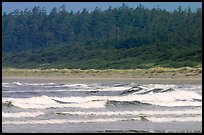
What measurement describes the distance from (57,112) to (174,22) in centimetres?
11905

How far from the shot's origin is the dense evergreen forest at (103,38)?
286 feet

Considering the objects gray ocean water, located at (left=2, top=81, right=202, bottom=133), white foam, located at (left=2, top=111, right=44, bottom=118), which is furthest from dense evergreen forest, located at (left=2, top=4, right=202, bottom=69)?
white foam, located at (left=2, top=111, right=44, bottom=118)

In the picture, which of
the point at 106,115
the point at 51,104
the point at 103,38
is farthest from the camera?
the point at 103,38

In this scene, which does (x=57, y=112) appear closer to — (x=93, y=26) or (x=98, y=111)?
(x=98, y=111)

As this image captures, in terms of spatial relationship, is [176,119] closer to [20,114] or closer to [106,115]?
[106,115]

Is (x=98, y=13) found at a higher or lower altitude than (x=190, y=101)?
higher

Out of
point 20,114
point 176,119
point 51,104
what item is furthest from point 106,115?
point 51,104

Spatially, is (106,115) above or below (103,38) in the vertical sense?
below

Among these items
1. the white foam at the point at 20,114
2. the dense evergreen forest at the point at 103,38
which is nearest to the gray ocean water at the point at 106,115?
the white foam at the point at 20,114

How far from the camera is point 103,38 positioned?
137m

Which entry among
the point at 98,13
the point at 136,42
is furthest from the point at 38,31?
the point at 136,42

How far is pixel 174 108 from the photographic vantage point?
2125 centimetres

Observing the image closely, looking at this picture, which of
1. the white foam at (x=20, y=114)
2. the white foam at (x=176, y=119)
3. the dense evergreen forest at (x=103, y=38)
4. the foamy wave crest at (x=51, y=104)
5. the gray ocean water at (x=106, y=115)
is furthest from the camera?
the dense evergreen forest at (x=103, y=38)

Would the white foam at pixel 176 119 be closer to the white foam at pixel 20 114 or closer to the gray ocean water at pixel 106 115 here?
the gray ocean water at pixel 106 115
